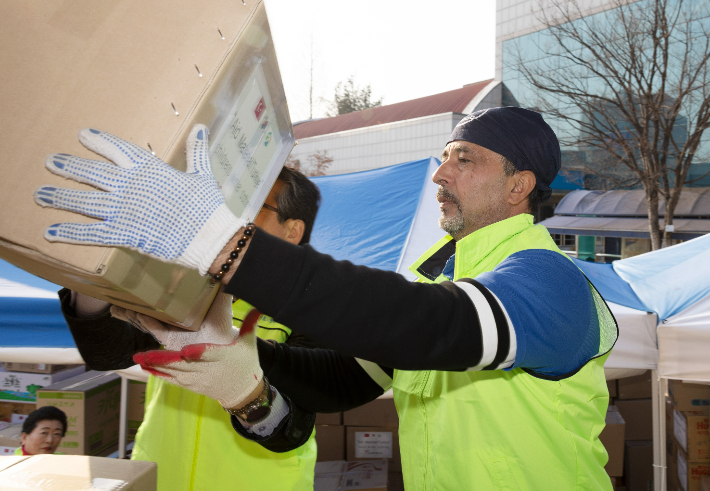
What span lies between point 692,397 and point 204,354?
15.0ft

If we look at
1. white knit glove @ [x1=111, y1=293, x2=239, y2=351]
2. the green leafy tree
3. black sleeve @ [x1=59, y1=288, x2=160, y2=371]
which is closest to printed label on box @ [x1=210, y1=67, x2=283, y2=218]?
white knit glove @ [x1=111, y1=293, x2=239, y2=351]

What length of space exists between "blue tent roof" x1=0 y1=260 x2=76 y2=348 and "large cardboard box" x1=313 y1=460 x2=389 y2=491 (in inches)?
82.7

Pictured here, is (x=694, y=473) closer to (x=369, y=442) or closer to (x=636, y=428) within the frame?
(x=636, y=428)

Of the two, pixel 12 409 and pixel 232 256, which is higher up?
pixel 232 256

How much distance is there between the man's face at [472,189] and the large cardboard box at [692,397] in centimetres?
372

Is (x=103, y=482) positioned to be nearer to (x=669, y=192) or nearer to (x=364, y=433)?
(x=364, y=433)

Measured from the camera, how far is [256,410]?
1.42m

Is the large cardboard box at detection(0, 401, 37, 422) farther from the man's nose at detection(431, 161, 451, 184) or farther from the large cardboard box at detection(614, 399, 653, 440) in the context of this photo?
the large cardboard box at detection(614, 399, 653, 440)

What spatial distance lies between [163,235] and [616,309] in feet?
10.6

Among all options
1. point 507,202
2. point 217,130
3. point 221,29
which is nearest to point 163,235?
point 217,130

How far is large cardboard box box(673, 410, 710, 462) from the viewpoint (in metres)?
4.09

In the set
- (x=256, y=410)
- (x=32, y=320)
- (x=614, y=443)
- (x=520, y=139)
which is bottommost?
(x=614, y=443)

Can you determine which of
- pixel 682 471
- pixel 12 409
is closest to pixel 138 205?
pixel 12 409

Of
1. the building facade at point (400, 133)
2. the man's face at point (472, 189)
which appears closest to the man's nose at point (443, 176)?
the man's face at point (472, 189)
